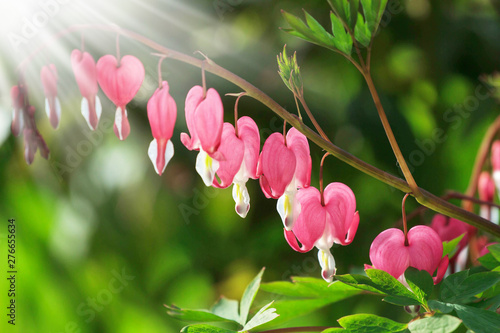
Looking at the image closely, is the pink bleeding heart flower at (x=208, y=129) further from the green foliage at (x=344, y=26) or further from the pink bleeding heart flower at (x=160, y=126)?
the green foliage at (x=344, y=26)

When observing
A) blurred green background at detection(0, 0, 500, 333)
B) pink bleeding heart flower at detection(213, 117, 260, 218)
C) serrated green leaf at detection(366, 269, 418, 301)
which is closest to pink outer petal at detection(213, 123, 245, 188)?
pink bleeding heart flower at detection(213, 117, 260, 218)

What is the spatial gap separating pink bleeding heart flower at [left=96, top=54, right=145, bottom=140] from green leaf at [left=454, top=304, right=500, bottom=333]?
1.52ft

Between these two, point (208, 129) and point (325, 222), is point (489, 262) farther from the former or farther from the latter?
point (208, 129)

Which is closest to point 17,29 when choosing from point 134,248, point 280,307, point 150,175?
point 150,175

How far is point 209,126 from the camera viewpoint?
0.60m

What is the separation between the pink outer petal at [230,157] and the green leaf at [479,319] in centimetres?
32

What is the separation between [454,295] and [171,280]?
1.34 meters

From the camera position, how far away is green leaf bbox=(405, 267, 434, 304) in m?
0.56

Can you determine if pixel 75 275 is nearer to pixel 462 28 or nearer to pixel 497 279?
pixel 497 279

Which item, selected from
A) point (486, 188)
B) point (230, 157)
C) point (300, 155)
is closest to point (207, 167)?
point (230, 157)

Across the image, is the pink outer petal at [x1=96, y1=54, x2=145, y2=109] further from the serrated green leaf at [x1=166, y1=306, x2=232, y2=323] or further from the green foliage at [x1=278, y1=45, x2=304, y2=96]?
the serrated green leaf at [x1=166, y1=306, x2=232, y2=323]

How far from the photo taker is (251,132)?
2.23ft

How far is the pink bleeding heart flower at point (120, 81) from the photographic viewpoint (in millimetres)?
647

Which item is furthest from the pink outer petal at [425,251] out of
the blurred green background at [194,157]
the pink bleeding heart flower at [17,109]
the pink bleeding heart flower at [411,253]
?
the blurred green background at [194,157]
